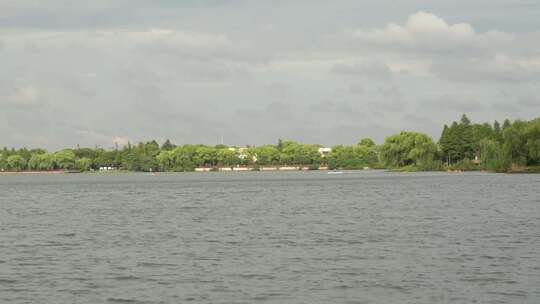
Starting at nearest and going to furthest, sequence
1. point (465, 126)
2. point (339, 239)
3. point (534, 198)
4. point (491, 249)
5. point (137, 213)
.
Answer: point (491, 249)
point (339, 239)
point (137, 213)
point (534, 198)
point (465, 126)

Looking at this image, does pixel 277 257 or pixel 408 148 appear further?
pixel 408 148

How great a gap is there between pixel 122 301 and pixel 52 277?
561 cm

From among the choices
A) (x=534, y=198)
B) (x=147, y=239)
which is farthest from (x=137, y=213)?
(x=534, y=198)

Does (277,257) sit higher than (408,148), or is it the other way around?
(408,148)

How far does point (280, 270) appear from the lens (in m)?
31.4

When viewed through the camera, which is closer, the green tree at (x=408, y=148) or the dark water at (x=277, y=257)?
the dark water at (x=277, y=257)

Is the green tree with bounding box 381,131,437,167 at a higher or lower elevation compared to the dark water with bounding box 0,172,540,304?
higher

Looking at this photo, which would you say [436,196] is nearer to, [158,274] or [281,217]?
[281,217]

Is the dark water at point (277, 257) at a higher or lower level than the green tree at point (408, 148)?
lower

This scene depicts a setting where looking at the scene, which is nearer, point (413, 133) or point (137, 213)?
point (137, 213)

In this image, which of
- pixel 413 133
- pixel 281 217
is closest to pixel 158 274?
pixel 281 217

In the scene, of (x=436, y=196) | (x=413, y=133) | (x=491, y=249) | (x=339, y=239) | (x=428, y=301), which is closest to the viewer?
(x=428, y=301)

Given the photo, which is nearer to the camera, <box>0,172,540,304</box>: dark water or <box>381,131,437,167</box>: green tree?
<box>0,172,540,304</box>: dark water

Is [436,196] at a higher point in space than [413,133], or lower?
lower
